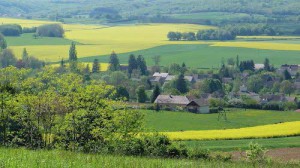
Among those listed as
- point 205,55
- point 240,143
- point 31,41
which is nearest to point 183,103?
point 240,143

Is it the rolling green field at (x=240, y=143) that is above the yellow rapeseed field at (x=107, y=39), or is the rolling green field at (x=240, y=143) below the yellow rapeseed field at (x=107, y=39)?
above

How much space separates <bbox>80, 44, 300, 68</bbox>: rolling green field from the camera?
283ft

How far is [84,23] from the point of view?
14088 centimetres

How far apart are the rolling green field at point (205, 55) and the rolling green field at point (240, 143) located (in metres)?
52.7

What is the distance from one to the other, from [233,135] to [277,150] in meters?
5.75

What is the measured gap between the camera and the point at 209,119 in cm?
4262

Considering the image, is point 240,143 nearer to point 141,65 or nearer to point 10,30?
point 141,65

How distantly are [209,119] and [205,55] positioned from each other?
158 ft

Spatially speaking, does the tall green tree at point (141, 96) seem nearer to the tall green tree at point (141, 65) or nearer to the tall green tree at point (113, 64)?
the tall green tree at point (113, 64)

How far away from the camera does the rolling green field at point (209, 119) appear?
3842 cm

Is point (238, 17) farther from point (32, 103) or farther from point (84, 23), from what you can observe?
point (32, 103)

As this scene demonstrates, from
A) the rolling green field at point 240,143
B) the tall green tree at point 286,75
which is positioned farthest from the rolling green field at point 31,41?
the rolling green field at point 240,143

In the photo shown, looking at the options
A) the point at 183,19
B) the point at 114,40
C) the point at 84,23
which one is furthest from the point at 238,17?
the point at 114,40

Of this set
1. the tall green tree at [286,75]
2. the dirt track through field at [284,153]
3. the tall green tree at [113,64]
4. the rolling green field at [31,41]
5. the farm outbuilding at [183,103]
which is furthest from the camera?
the rolling green field at [31,41]
